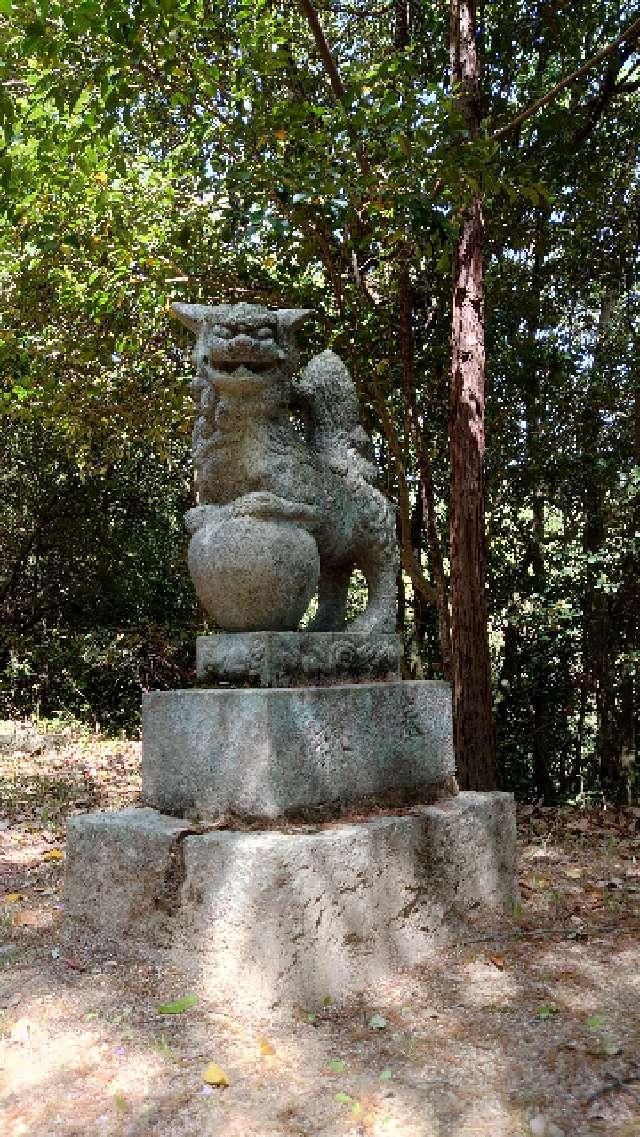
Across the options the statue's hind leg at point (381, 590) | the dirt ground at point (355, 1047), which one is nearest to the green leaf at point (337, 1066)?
the dirt ground at point (355, 1047)

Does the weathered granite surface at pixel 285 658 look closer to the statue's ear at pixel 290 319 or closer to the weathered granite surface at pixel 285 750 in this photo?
the weathered granite surface at pixel 285 750

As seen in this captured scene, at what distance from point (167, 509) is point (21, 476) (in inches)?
79.9

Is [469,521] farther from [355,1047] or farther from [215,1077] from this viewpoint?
[215,1077]

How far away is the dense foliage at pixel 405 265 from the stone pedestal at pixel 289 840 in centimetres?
298

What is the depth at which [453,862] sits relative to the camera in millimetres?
3482

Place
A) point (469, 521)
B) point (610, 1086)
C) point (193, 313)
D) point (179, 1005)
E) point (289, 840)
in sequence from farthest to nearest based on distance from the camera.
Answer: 1. point (469, 521)
2. point (193, 313)
3. point (289, 840)
4. point (179, 1005)
5. point (610, 1086)

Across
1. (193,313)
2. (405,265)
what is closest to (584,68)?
(405,265)

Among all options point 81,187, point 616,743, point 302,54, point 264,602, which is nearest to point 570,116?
point 302,54

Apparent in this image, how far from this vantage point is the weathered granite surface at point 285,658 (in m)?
3.37

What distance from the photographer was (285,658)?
3.41 meters

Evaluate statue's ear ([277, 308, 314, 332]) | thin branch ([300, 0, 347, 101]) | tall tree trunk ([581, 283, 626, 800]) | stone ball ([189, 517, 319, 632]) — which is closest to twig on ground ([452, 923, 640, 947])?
stone ball ([189, 517, 319, 632])

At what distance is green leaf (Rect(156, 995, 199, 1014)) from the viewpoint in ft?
9.06

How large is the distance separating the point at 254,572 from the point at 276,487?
0.38m

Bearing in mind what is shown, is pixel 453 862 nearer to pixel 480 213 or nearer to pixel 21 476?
pixel 480 213
